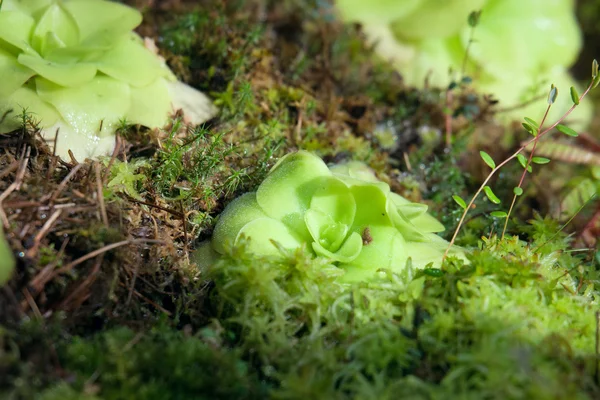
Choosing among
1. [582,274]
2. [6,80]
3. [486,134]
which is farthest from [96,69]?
[486,134]

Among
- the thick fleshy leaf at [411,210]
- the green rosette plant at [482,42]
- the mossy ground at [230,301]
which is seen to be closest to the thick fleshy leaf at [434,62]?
the green rosette plant at [482,42]

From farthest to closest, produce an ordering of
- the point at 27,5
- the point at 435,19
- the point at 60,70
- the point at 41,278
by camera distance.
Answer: the point at 435,19 < the point at 27,5 < the point at 60,70 < the point at 41,278

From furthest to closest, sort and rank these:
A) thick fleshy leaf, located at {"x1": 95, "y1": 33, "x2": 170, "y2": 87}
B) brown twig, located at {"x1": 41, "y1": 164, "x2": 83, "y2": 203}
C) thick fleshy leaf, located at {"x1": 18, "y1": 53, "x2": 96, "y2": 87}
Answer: thick fleshy leaf, located at {"x1": 95, "y1": 33, "x2": 170, "y2": 87}
thick fleshy leaf, located at {"x1": 18, "y1": 53, "x2": 96, "y2": 87}
brown twig, located at {"x1": 41, "y1": 164, "x2": 83, "y2": 203}

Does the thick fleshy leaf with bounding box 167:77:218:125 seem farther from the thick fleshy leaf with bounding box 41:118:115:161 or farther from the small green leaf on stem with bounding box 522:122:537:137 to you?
the small green leaf on stem with bounding box 522:122:537:137

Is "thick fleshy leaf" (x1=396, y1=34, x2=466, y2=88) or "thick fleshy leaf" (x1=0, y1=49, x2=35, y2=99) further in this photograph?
"thick fleshy leaf" (x1=396, y1=34, x2=466, y2=88)

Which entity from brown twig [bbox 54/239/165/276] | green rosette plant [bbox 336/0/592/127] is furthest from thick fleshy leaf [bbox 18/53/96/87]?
green rosette plant [bbox 336/0/592/127]

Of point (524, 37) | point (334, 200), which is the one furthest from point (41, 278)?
point (524, 37)

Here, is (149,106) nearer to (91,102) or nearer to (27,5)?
(91,102)
